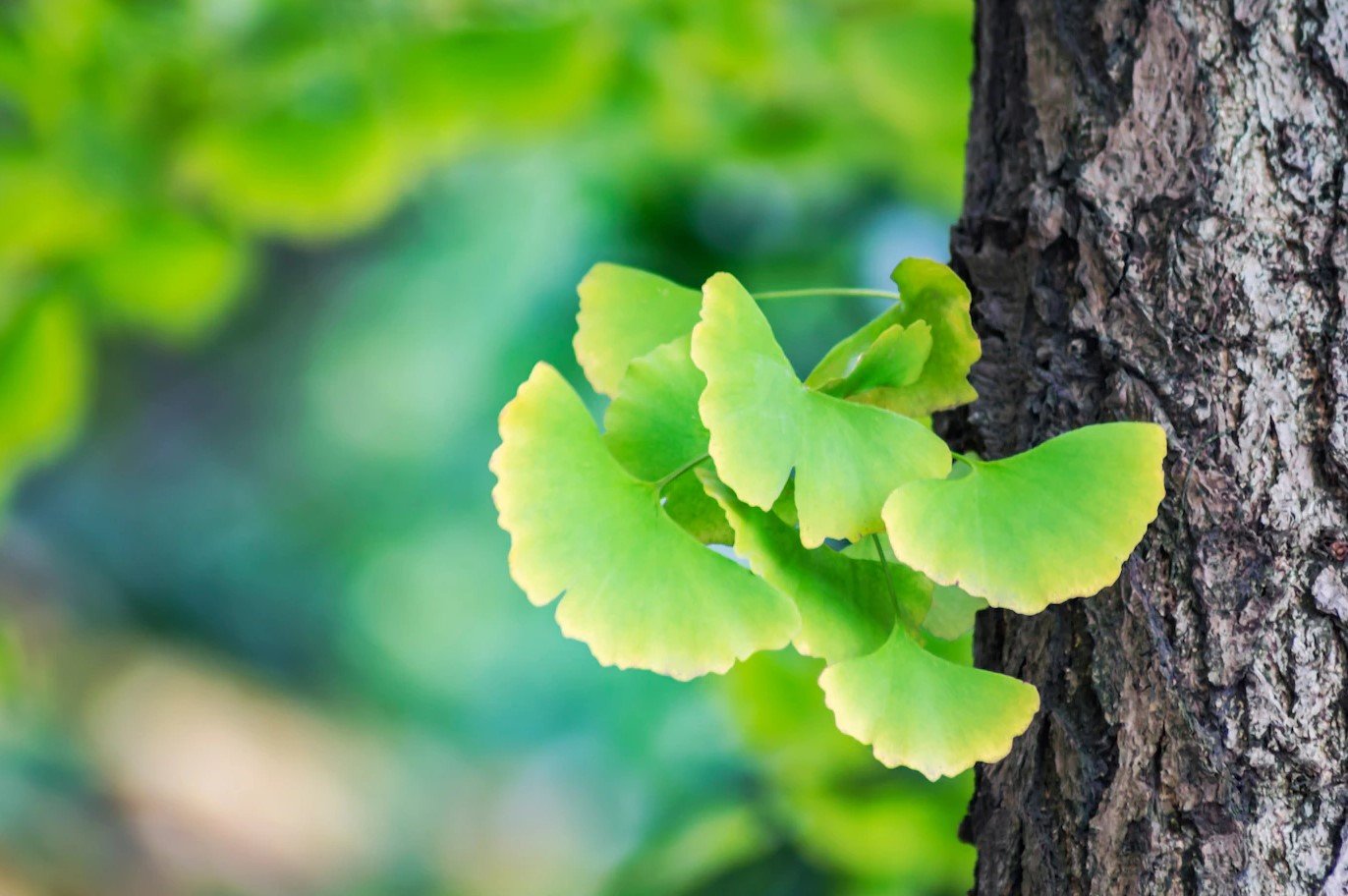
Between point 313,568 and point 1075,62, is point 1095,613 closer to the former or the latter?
point 1075,62

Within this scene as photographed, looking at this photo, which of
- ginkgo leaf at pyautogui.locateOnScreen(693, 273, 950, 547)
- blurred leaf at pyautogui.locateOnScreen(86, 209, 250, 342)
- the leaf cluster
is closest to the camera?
ginkgo leaf at pyautogui.locateOnScreen(693, 273, 950, 547)

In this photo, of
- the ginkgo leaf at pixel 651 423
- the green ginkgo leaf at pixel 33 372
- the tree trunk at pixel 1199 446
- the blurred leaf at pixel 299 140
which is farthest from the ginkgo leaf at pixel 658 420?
the green ginkgo leaf at pixel 33 372

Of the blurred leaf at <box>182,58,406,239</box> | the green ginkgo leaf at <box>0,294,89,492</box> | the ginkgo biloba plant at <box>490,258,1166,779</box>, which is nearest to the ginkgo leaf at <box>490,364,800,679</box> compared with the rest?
the ginkgo biloba plant at <box>490,258,1166,779</box>

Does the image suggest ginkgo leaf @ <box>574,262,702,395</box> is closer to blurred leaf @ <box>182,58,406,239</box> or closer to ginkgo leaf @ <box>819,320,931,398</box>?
ginkgo leaf @ <box>819,320,931,398</box>

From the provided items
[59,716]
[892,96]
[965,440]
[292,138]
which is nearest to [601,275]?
[965,440]

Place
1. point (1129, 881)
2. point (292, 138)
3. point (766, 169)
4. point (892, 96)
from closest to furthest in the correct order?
point (1129, 881)
point (892, 96)
point (292, 138)
point (766, 169)

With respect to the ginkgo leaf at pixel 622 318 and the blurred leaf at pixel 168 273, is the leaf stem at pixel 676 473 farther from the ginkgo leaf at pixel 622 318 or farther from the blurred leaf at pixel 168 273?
the blurred leaf at pixel 168 273

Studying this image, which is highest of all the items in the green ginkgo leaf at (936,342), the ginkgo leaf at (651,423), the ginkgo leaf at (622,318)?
the ginkgo leaf at (622,318)
